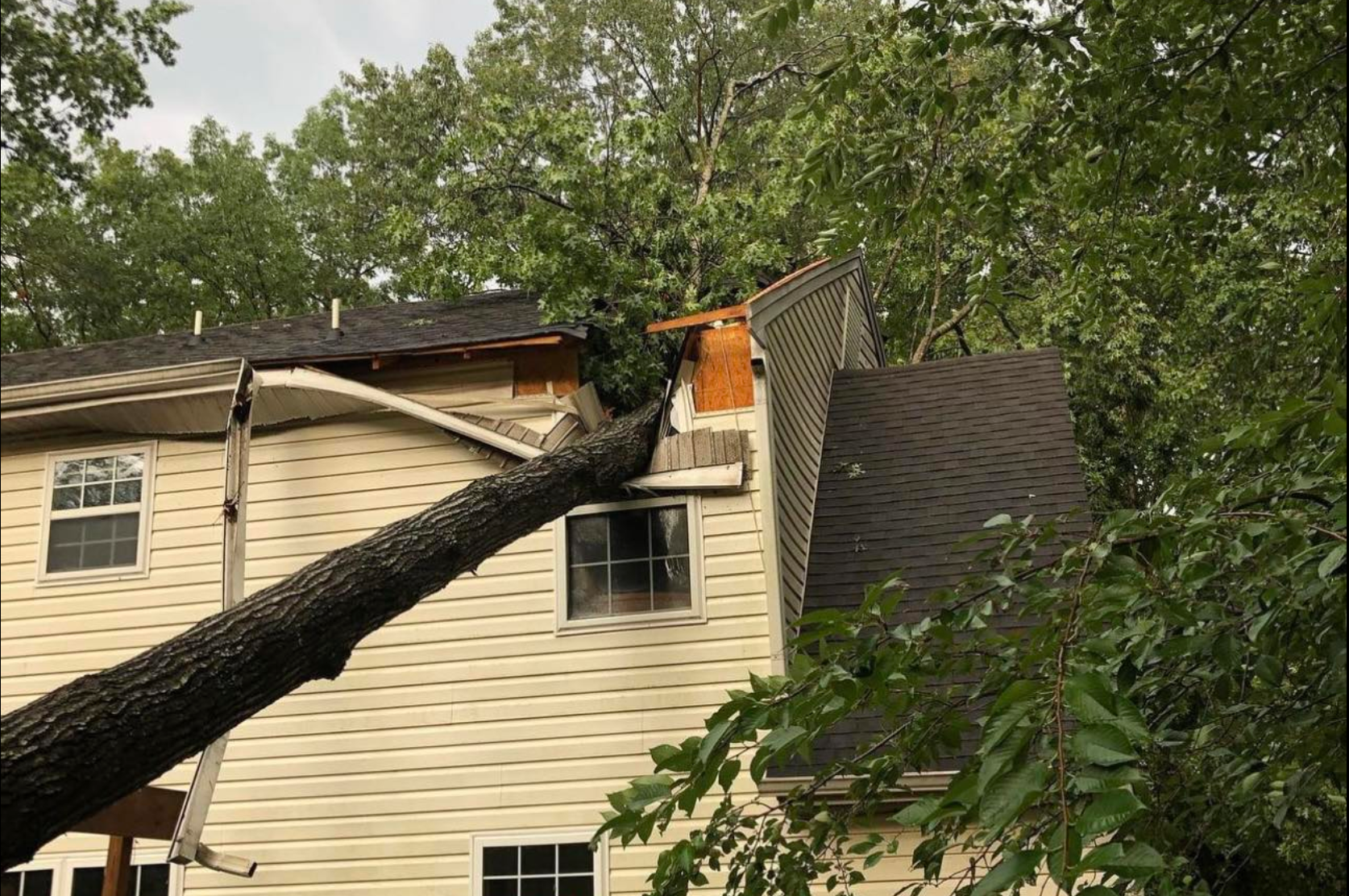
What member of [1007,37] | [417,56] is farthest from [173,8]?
[1007,37]

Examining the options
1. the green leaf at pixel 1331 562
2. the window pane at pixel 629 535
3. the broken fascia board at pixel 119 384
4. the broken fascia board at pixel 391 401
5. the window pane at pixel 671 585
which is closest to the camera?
the green leaf at pixel 1331 562

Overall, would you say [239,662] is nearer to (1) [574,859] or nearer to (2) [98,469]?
(1) [574,859]

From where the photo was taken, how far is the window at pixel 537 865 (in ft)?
28.4

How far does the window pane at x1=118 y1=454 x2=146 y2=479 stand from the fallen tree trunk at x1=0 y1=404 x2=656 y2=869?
12.4 ft

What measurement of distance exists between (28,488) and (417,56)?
20974 mm

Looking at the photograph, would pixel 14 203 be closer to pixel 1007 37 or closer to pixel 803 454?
pixel 803 454

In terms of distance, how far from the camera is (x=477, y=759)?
9094 millimetres

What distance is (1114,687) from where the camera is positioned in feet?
8.28

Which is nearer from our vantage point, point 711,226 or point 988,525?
point 988,525

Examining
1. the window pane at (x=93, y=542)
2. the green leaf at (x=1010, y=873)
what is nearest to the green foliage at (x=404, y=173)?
the window pane at (x=93, y=542)

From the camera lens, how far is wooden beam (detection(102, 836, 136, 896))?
7.57 meters

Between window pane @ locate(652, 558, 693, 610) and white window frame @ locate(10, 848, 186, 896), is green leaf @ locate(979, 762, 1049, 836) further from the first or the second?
white window frame @ locate(10, 848, 186, 896)

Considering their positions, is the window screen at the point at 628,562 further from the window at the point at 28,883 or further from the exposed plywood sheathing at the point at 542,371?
the window at the point at 28,883

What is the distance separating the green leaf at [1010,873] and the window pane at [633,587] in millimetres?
7430
